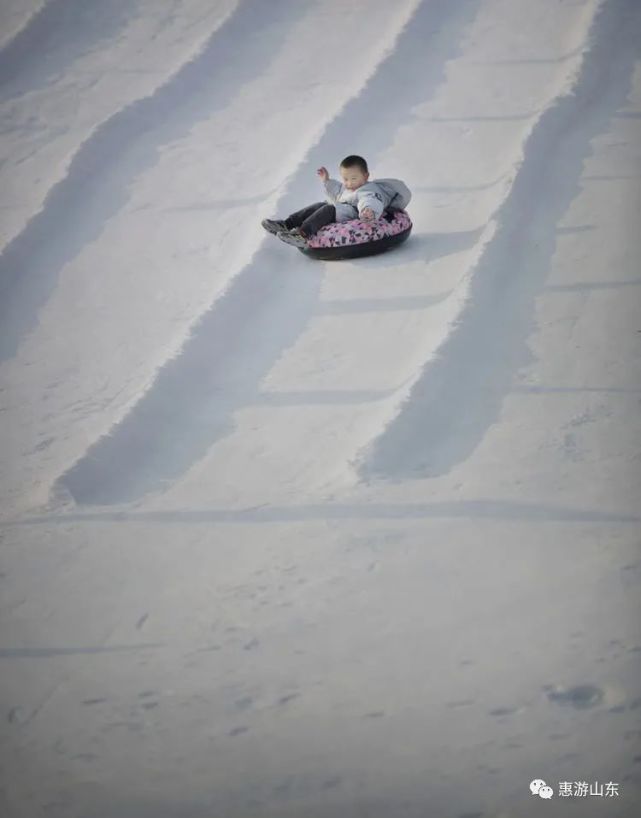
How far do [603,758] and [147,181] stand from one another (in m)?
4.83

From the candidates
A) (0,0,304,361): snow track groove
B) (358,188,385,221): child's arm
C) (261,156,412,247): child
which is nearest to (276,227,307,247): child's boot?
(261,156,412,247): child

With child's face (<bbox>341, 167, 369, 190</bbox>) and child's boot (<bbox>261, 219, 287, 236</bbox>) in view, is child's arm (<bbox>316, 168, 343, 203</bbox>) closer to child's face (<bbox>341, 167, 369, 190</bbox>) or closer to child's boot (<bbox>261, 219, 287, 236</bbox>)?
child's face (<bbox>341, 167, 369, 190</bbox>)

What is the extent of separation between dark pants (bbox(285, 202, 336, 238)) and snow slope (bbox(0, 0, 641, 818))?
0.66 ft

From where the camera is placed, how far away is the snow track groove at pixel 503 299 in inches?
150

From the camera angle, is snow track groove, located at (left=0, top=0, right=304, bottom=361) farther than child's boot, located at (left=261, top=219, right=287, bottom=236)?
Yes

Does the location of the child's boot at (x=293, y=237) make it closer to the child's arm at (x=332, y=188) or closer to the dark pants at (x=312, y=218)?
the dark pants at (x=312, y=218)

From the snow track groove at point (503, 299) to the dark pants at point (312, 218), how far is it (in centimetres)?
79

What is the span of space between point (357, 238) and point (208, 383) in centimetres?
128

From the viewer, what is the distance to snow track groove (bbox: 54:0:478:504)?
388cm

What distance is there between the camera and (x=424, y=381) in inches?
163

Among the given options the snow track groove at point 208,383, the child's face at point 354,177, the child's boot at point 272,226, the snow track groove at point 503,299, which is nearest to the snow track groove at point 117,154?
the snow track groove at point 208,383

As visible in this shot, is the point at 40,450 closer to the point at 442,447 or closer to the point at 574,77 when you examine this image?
the point at 442,447

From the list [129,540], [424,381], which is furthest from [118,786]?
[424,381]

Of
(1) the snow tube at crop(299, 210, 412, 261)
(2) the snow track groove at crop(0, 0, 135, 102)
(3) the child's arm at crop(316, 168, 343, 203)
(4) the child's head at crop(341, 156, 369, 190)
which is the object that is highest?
(2) the snow track groove at crop(0, 0, 135, 102)
